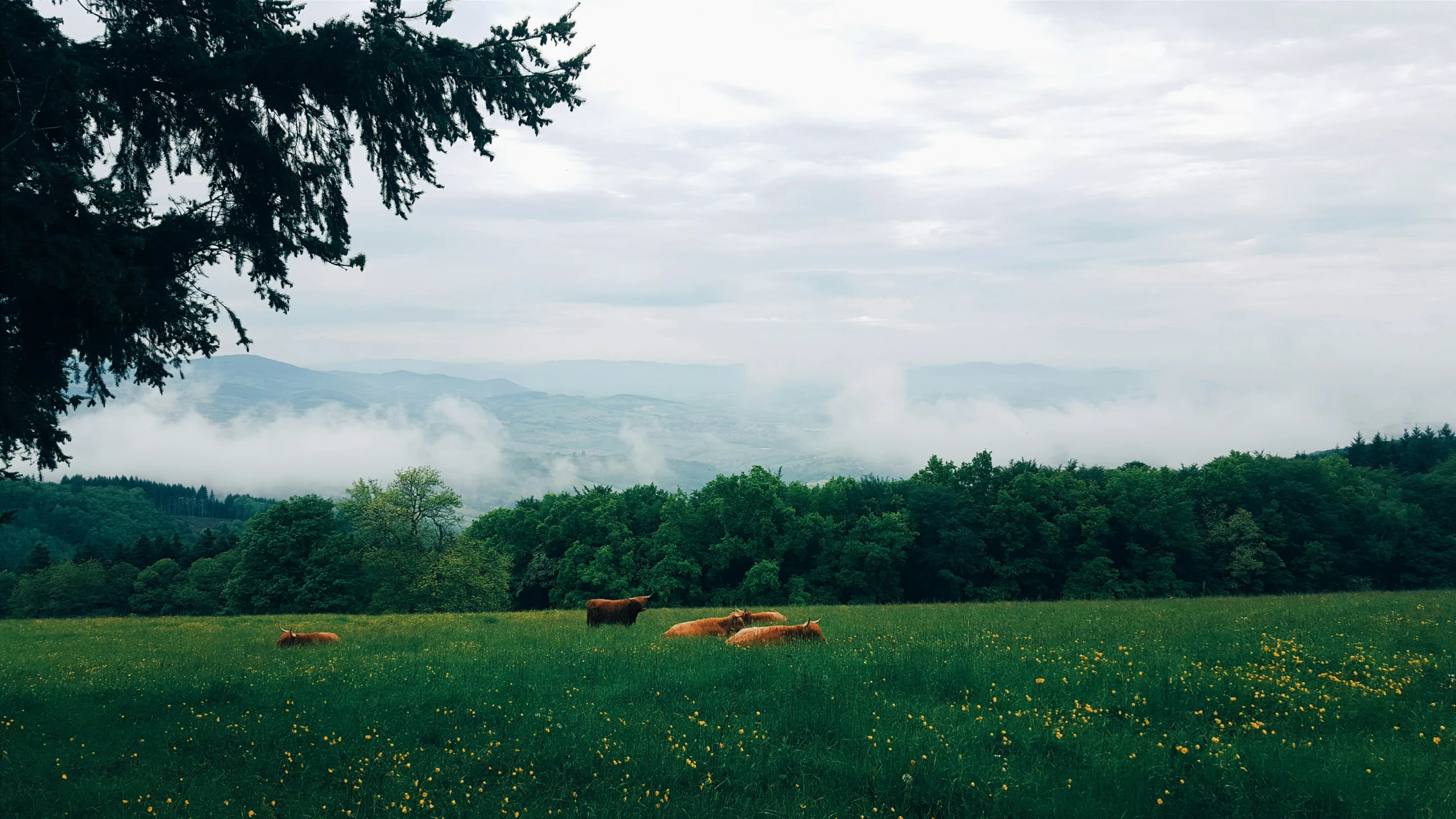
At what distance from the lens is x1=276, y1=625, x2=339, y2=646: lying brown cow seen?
18797mm

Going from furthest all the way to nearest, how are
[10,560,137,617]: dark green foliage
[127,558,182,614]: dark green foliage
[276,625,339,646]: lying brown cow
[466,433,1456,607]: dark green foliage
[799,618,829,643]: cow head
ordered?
[10,560,137,617]: dark green foliage < [127,558,182,614]: dark green foliage < [466,433,1456,607]: dark green foliage < [276,625,339,646]: lying brown cow < [799,618,829,643]: cow head

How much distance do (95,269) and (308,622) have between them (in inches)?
861

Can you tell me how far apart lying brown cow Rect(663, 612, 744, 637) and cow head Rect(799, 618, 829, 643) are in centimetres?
276

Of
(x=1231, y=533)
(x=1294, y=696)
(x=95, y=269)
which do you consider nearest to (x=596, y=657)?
(x=95, y=269)

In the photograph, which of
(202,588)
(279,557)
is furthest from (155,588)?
(279,557)

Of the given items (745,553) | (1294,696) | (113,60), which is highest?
(113,60)

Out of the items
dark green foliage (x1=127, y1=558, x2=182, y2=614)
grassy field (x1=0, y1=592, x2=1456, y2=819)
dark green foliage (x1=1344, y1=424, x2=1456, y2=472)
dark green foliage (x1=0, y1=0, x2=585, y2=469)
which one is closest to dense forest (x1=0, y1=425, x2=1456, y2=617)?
dark green foliage (x1=127, y1=558, x2=182, y2=614)

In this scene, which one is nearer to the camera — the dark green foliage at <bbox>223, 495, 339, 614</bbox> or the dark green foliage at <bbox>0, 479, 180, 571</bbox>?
the dark green foliage at <bbox>223, 495, 339, 614</bbox>

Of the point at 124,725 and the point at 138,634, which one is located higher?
the point at 124,725

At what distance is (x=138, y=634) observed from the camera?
882 inches

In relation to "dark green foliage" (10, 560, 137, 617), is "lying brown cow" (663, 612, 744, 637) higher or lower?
higher

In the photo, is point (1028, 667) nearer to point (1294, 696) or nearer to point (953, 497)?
point (1294, 696)

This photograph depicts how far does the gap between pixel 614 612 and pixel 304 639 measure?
8159 millimetres

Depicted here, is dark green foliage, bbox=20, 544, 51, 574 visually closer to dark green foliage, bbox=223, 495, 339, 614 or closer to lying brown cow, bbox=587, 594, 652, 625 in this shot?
dark green foliage, bbox=223, 495, 339, 614
